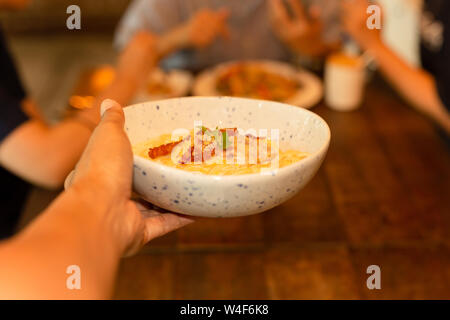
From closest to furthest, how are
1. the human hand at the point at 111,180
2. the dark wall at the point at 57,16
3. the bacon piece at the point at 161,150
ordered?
the human hand at the point at 111,180
the bacon piece at the point at 161,150
the dark wall at the point at 57,16

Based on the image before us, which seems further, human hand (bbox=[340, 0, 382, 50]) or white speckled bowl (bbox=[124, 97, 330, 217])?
human hand (bbox=[340, 0, 382, 50])

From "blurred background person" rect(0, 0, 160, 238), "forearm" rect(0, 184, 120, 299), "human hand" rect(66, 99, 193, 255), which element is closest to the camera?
"forearm" rect(0, 184, 120, 299)

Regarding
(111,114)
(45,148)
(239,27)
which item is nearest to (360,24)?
(239,27)

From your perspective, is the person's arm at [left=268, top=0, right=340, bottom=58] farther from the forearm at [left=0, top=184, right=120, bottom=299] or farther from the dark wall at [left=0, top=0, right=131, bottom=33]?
the dark wall at [left=0, top=0, right=131, bottom=33]

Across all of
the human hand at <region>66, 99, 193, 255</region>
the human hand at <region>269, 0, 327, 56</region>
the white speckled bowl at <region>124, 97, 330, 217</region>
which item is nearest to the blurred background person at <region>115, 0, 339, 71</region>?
the human hand at <region>269, 0, 327, 56</region>

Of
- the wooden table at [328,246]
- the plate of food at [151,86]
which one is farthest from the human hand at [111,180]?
the plate of food at [151,86]

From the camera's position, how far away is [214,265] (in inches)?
39.4

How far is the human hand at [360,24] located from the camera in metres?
1.66

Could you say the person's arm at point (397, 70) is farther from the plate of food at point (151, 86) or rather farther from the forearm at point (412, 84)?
the plate of food at point (151, 86)

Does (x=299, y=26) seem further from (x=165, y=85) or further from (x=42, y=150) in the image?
(x=42, y=150)

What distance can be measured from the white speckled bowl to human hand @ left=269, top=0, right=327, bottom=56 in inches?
43.7

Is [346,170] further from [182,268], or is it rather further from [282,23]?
[282,23]

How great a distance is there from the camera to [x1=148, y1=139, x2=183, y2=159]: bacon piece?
722mm

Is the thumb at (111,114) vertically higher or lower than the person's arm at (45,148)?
higher
